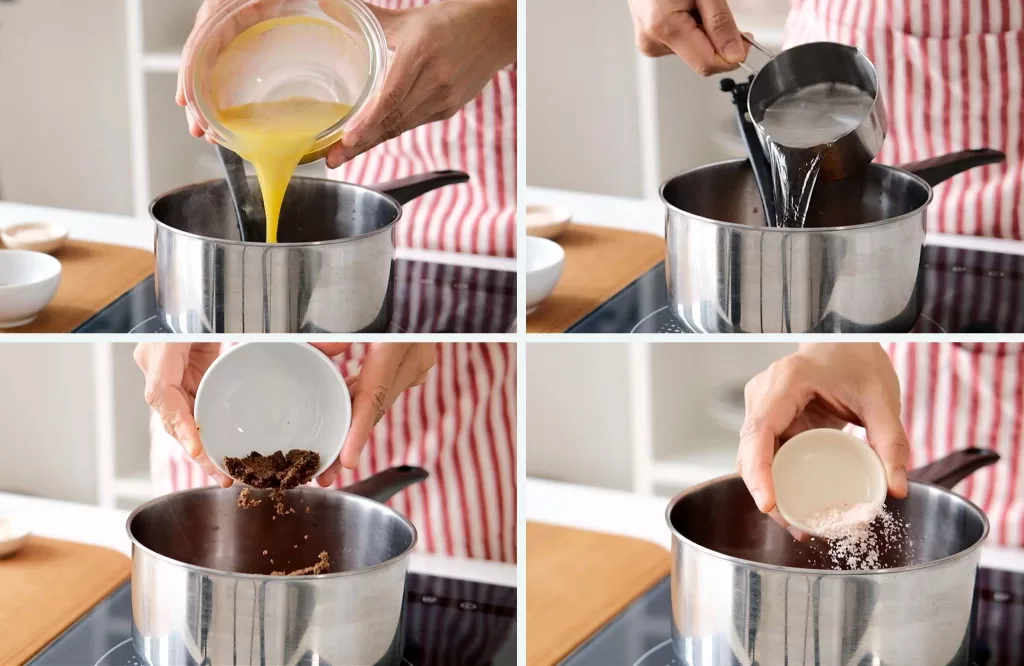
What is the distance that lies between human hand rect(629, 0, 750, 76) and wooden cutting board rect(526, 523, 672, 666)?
16.7 inches

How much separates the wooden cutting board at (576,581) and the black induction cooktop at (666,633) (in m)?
0.01

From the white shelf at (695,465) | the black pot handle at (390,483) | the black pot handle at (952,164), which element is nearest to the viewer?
the black pot handle at (952,164)

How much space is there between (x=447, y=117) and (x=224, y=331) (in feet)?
0.78

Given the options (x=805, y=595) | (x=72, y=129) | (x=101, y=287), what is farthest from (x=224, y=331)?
(x=805, y=595)

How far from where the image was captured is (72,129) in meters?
1.00

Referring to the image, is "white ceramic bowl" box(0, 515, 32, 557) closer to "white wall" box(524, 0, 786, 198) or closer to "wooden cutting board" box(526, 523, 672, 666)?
"wooden cutting board" box(526, 523, 672, 666)

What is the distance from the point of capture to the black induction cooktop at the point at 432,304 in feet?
2.92

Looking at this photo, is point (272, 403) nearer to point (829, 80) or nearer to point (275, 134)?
point (275, 134)

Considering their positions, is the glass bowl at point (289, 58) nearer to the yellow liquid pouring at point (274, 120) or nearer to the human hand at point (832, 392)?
the yellow liquid pouring at point (274, 120)

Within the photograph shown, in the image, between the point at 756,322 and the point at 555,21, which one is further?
the point at 555,21

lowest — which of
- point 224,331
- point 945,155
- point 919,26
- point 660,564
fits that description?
point 660,564

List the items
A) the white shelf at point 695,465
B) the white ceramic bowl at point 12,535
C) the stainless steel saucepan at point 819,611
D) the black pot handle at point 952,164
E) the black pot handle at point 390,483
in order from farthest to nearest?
the white shelf at point 695,465 < the white ceramic bowl at point 12,535 < the black pot handle at point 390,483 < the black pot handle at point 952,164 < the stainless steel saucepan at point 819,611

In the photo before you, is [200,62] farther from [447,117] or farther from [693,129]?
[693,129]

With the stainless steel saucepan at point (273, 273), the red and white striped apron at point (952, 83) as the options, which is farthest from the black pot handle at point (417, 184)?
the red and white striped apron at point (952, 83)
